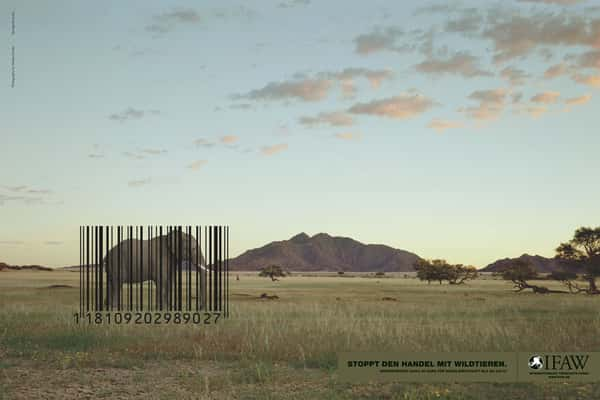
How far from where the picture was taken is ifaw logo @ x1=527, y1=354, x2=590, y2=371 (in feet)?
45.3

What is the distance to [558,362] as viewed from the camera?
1405 cm

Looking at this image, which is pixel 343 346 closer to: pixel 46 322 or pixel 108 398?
pixel 108 398

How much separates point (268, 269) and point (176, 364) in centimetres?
8793

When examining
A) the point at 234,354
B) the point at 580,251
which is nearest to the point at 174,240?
the point at 234,354

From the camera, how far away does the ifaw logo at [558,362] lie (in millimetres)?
13797

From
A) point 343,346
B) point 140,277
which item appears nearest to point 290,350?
point 343,346

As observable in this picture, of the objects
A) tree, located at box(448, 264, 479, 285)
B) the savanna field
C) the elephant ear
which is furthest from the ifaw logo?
tree, located at box(448, 264, 479, 285)

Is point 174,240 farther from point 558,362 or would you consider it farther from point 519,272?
point 519,272

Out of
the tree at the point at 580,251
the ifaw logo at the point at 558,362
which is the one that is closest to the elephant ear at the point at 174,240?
the ifaw logo at the point at 558,362

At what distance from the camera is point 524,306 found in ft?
106

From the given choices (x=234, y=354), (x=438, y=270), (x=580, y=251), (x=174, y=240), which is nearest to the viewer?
(x=234, y=354)

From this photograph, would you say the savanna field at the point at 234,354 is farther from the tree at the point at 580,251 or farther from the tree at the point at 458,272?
the tree at the point at 458,272

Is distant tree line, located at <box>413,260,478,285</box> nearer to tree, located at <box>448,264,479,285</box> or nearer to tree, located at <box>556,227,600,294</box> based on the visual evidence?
tree, located at <box>448,264,479,285</box>

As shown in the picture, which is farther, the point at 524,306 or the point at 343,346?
the point at 524,306
